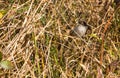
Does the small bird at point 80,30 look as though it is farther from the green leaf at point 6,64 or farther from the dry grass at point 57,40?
the green leaf at point 6,64

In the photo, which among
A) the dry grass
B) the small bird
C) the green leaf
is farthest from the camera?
the small bird

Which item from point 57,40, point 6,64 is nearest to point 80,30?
point 57,40

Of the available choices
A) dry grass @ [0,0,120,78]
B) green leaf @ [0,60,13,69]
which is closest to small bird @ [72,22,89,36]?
dry grass @ [0,0,120,78]

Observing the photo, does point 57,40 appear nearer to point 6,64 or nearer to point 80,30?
point 80,30

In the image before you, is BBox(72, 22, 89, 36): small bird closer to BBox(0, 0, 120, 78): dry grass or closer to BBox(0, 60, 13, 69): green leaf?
BBox(0, 0, 120, 78): dry grass

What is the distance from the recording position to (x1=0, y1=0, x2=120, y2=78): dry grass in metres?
1.85

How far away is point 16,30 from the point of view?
2.00 meters

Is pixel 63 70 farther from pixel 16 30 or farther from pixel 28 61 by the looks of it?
pixel 16 30

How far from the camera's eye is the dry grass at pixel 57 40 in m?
1.85

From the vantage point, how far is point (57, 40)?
199 centimetres

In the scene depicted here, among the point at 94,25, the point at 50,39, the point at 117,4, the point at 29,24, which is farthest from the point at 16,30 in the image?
the point at 117,4

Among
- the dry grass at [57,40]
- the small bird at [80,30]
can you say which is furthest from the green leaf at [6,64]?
the small bird at [80,30]

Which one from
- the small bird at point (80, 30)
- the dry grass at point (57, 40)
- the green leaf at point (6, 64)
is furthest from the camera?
the small bird at point (80, 30)

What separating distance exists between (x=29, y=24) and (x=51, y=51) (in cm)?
23
